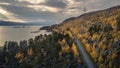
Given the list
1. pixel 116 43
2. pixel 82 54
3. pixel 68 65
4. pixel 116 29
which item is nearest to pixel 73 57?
pixel 82 54

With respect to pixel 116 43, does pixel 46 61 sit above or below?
below

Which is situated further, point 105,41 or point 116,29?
point 116,29

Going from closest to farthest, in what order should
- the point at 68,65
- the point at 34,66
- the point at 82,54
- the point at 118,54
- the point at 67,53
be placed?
the point at 118,54, the point at 68,65, the point at 34,66, the point at 82,54, the point at 67,53

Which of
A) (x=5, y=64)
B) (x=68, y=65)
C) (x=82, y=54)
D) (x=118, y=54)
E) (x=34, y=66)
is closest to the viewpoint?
(x=118, y=54)

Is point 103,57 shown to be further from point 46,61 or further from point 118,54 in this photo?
point 46,61

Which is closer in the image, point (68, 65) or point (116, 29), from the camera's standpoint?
point (68, 65)

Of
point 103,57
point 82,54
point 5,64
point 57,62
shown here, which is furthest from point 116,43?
point 5,64

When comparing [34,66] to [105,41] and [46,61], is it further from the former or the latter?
[105,41]

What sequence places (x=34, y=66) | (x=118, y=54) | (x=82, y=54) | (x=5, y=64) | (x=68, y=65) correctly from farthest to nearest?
(x=5, y=64), (x=82, y=54), (x=34, y=66), (x=68, y=65), (x=118, y=54)

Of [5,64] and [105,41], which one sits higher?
[105,41]
